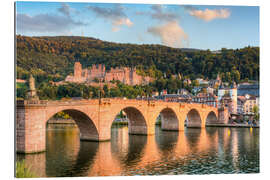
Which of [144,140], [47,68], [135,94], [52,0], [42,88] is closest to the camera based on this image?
[52,0]

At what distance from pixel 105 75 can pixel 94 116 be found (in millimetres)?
42964

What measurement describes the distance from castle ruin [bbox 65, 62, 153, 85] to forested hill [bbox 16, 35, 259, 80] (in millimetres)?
1487

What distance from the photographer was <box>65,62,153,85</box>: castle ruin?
205ft

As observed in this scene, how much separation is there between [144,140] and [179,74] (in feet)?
101

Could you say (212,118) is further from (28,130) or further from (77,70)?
(28,130)

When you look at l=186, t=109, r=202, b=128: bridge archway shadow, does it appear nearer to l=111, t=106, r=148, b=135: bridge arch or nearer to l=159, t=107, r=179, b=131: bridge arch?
l=159, t=107, r=179, b=131: bridge arch

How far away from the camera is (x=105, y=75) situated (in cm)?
6794

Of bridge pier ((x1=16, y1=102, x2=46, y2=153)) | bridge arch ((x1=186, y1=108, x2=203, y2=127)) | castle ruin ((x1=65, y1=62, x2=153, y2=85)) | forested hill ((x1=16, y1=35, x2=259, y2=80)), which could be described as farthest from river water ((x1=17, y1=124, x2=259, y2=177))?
castle ruin ((x1=65, y1=62, x2=153, y2=85))

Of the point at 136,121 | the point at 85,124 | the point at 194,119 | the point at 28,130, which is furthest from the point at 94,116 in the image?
the point at 194,119

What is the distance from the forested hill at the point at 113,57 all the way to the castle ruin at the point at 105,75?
149 centimetres

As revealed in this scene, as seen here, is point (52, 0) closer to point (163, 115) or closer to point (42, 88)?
point (163, 115)

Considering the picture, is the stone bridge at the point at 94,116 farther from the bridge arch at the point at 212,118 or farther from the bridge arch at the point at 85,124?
the bridge arch at the point at 212,118
